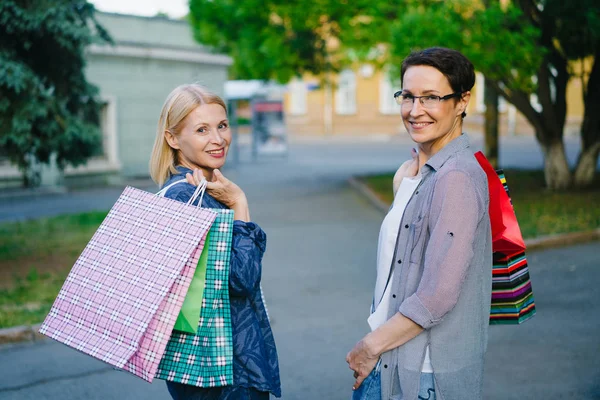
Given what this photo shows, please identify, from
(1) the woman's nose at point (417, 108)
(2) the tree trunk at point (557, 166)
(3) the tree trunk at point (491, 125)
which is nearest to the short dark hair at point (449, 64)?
(1) the woman's nose at point (417, 108)

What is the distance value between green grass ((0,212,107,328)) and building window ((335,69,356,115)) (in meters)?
34.8

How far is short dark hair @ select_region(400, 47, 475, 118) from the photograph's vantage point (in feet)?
7.60

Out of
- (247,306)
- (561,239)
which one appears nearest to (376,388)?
(247,306)

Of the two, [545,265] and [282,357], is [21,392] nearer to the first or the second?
[282,357]

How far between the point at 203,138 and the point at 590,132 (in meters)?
12.9

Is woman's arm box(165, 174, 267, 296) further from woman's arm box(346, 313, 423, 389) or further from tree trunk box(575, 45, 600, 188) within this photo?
tree trunk box(575, 45, 600, 188)

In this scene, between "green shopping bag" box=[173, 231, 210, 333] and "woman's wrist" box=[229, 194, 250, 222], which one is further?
"woman's wrist" box=[229, 194, 250, 222]

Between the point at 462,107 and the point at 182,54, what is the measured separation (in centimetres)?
2104

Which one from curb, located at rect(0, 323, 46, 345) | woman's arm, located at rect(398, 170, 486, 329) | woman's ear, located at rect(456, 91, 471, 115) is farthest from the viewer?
curb, located at rect(0, 323, 46, 345)

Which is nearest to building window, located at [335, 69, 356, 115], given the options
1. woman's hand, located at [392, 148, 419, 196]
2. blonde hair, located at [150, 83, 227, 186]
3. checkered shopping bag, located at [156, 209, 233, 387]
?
blonde hair, located at [150, 83, 227, 186]

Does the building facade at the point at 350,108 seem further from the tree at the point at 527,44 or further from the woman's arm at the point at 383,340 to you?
the woman's arm at the point at 383,340

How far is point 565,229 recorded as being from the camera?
10289mm

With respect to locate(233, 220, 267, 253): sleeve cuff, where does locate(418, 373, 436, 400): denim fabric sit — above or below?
below

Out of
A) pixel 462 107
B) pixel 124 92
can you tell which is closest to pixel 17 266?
pixel 462 107
